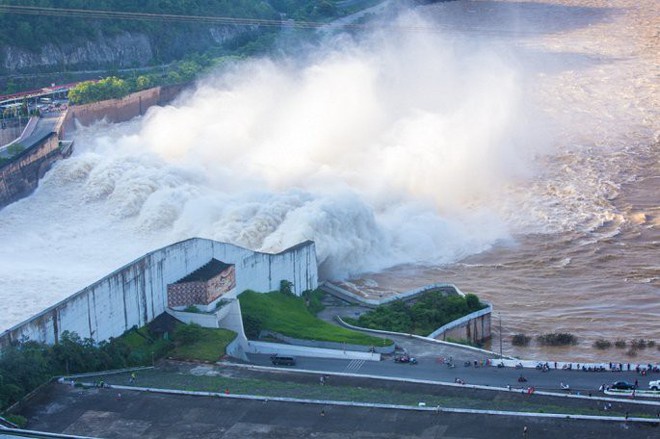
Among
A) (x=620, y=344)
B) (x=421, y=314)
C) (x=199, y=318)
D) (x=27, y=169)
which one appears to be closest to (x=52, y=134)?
(x=27, y=169)

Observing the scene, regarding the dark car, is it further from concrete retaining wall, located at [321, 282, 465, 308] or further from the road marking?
concrete retaining wall, located at [321, 282, 465, 308]

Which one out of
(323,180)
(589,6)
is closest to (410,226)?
(323,180)

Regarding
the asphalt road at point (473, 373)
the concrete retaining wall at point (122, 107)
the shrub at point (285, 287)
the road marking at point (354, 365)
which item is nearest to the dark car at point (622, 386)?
the asphalt road at point (473, 373)

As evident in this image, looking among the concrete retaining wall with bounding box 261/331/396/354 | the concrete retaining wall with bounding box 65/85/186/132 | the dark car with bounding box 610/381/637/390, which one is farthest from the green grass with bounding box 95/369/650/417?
the concrete retaining wall with bounding box 65/85/186/132

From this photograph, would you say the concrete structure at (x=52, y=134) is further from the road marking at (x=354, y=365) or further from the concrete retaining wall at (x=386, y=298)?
the road marking at (x=354, y=365)

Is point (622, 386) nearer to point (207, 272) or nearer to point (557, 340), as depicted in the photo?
point (557, 340)
